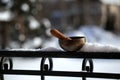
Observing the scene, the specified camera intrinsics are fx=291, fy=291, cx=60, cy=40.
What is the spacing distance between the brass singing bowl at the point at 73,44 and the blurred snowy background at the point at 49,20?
522 cm

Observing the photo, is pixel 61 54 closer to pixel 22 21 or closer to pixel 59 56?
pixel 59 56

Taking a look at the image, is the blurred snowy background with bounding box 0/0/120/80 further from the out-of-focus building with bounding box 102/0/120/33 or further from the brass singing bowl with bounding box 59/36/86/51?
the brass singing bowl with bounding box 59/36/86/51

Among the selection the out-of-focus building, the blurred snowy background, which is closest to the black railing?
the out-of-focus building

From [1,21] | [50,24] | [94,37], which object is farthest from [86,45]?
[50,24]

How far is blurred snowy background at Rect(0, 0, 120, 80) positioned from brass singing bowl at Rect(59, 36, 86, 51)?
5.22m

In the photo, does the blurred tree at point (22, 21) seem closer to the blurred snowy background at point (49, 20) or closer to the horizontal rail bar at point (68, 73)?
the blurred snowy background at point (49, 20)

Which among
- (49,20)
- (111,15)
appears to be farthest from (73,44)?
(49,20)

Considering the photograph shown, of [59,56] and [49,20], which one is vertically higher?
[49,20]

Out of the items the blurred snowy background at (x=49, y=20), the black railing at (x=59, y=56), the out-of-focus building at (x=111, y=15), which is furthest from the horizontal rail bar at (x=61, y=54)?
the blurred snowy background at (x=49, y=20)

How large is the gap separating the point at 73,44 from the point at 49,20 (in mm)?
6393

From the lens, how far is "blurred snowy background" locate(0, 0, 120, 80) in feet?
22.4

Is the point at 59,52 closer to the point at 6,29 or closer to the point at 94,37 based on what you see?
the point at 94,37

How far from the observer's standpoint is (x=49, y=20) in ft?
24.9

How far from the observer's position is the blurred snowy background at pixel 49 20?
22.4 feet
